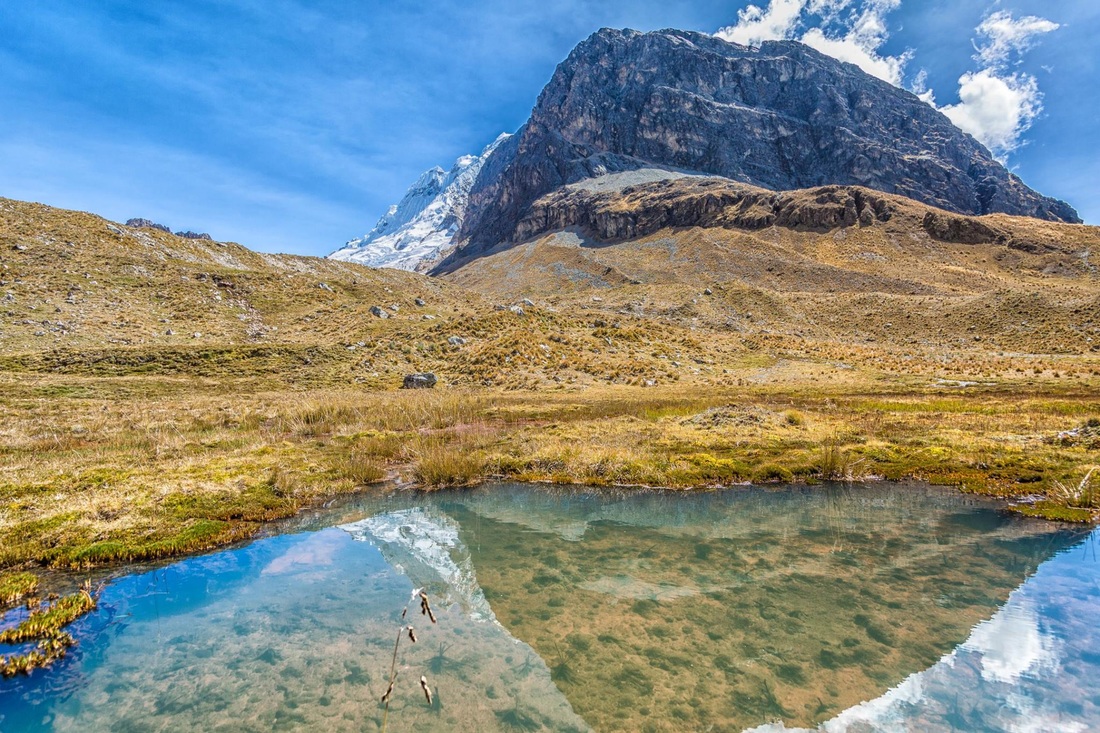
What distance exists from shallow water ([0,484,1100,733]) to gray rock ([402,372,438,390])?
30.0 metres

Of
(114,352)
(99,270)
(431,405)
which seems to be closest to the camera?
(431,405)

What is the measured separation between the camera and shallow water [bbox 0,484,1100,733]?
7.01 metres

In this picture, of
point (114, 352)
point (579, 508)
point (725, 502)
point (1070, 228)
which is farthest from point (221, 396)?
point (1070, 228)

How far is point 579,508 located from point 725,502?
4.70 m

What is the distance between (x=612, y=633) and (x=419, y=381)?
37463 millimetres

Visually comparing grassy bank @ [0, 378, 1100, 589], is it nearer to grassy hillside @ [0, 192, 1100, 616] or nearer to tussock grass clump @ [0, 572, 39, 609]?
grassy hillside @ [0, 192, 1100, 616]

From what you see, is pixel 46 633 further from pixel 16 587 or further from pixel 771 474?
pixel 771 474

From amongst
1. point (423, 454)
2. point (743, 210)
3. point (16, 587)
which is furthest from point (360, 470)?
point (743, 210)

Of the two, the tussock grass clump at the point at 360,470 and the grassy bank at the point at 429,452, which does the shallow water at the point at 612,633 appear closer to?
the grassy bank at the point at 429,452

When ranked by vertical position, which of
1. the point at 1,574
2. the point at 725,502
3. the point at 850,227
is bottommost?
the point at 1,574

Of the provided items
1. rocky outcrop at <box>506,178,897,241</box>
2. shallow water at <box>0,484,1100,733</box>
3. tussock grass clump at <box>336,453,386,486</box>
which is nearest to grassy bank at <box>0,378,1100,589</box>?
tussock grass clump at <box>336,453,386,486</box>

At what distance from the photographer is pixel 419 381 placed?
44.1m

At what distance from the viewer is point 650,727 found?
6820mm

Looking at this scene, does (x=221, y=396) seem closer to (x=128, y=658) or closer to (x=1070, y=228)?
(x=128, y=658)
